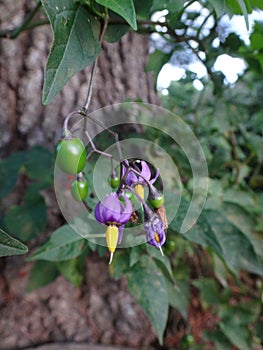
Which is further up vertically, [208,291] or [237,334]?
[208,291]

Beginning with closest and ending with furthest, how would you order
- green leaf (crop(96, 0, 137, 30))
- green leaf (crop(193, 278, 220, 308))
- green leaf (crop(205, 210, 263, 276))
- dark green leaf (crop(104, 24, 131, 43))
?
green leaf (crop(96, 0, 137, 30)) → dark green leaf (crop(104, 24, 131, 43)) → green leaf (crop(205, 210, 263, 276)) → green leaf (crop(193, 278, 220, 308))

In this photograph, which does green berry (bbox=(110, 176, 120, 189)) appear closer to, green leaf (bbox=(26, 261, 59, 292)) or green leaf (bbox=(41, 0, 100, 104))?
green leaf (bbox=(41, 0, 100, 104))

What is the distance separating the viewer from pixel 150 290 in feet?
2.71

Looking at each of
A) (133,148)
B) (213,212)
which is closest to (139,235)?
(213,212)

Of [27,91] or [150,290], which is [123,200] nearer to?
[150,290]

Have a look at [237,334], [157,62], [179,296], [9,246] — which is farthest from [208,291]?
[9,246]

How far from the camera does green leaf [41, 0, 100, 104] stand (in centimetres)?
45

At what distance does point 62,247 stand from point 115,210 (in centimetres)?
40

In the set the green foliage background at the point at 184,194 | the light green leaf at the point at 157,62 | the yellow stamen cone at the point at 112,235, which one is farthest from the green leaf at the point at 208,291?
the yellow stamen cone at the point at 112,235

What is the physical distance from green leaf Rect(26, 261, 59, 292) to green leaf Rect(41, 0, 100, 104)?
2.36ft

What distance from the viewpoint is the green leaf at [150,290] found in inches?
31.8

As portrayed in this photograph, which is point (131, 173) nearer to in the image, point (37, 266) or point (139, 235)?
point (139, 235)

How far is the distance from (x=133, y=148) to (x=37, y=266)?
1.40ft

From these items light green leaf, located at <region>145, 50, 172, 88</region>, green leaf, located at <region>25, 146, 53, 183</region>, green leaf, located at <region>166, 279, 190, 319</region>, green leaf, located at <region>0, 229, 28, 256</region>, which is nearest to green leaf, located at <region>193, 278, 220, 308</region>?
green leaf, located at <region>166, 279, 190, 319</region>
